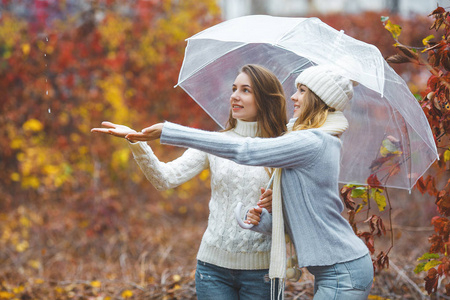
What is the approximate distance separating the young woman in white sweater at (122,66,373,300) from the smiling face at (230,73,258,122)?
1.02 feet

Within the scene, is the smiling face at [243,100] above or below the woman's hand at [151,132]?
above

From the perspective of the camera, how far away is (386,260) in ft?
9.78

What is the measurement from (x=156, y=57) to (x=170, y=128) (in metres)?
6.67

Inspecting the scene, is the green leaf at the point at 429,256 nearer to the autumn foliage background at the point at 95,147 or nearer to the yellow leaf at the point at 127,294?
the autumn foliage background at the point at 95,147

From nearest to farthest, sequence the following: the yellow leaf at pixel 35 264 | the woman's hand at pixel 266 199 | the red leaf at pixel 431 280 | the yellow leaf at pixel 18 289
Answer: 1. the woman's hand at pixel 266 199
2. the red leaf at pixel 431 280
3. the yellow leaf at pixel 18 289
4. the yellow leaf at pixel 35 264

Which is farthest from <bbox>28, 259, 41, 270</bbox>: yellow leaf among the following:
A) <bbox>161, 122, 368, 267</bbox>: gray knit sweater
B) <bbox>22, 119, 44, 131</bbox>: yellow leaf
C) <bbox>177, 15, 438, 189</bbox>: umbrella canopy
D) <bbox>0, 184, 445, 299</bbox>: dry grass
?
<bbox>161, 122, 368, 267</bbox>: gray knit sweater

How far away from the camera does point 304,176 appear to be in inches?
91.1

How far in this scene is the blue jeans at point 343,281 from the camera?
7.45ft

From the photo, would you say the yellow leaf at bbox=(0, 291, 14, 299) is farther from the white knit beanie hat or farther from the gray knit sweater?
the white knit beanie hat

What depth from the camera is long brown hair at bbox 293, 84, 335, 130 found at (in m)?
2.40

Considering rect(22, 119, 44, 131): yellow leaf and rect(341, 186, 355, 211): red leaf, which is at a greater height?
rect(22, 119, 44, 131): yellow leaf

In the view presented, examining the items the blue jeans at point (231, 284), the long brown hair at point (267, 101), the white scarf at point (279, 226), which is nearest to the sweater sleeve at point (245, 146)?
the white scarf at point (279, 226)

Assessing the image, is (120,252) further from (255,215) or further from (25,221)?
(255,215)

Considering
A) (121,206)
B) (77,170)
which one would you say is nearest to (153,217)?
(121,206)
